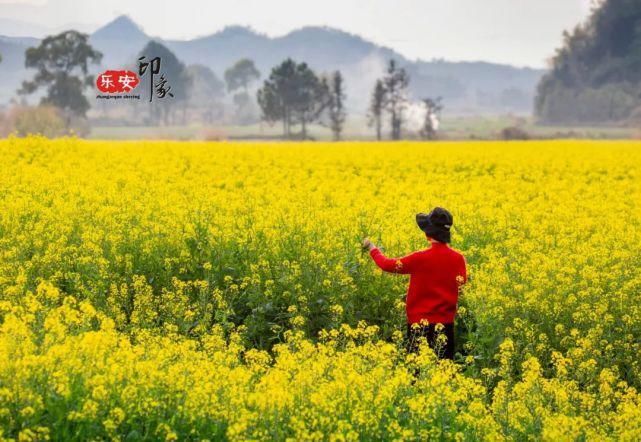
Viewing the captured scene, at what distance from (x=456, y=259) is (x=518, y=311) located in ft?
5.13

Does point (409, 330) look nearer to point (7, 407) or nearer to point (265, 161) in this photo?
point (7, 407)

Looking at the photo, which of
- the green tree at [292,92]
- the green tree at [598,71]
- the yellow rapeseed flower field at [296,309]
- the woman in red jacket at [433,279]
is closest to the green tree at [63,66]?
the green tree at [292,92]

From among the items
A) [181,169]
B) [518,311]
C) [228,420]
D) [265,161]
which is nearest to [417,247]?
[518,311]

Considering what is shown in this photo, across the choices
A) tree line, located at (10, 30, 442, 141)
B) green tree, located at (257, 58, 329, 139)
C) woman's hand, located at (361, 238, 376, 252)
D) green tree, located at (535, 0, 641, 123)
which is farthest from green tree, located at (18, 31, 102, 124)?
woman's hand, located at (361, 238, 376, 252)

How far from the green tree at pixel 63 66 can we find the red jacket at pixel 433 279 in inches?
3444

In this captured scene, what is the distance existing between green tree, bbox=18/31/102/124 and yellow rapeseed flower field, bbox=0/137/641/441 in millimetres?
73346

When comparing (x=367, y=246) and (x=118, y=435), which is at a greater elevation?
(x=367, y=246)

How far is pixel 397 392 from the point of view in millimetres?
6211

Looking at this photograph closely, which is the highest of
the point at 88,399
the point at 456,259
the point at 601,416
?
the point at 456,259

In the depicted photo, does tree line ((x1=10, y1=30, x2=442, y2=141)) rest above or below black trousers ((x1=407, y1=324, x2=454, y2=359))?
above

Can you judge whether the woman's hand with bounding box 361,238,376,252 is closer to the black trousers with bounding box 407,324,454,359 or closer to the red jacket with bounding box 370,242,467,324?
the red jacket with bounding box 370,242,467,324

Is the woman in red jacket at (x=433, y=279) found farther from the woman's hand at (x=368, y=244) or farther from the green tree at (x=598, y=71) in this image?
the green tree at (x=598, y=71)

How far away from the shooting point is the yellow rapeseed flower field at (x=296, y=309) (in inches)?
222

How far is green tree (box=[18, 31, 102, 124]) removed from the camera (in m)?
90.4
